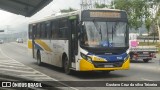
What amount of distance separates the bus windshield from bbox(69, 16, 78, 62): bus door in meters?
0.66

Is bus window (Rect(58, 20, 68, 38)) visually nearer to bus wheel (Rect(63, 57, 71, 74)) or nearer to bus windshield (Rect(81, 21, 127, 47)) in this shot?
bus wheel (Rect(63, 57, 71, 74))

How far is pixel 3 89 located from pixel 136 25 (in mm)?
43820

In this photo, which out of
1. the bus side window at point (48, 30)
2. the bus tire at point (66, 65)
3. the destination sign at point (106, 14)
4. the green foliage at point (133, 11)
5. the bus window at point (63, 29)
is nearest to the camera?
the destination sign at point (106, 14)

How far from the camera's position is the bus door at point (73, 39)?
1842 centimetres

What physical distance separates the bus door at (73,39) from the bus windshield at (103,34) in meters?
0.66

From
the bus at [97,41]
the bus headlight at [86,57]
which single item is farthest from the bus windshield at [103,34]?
the bus headlight at [86,57]

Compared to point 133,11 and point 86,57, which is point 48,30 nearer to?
point 86,57

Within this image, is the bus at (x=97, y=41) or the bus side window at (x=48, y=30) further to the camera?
the bus side window at (x=48, y=30)

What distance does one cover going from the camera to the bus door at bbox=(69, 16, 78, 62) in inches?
725

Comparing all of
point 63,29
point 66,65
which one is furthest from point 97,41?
point 63,29

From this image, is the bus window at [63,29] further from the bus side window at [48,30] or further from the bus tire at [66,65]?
the bus side window at [48,30]

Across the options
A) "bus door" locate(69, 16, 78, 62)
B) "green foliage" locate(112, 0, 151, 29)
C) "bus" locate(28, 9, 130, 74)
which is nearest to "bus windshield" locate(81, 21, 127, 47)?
"bus" locate(28, 9, 130, 74)

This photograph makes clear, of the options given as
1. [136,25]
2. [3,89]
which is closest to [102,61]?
[3,89]

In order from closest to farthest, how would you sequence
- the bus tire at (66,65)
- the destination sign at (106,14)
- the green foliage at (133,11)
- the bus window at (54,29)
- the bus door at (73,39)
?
the destination sign at (106,14)
the bus door at (73,39)
the bus tire at (66,65)
the bus window at (54,29)
the green foliage at (133,11)
